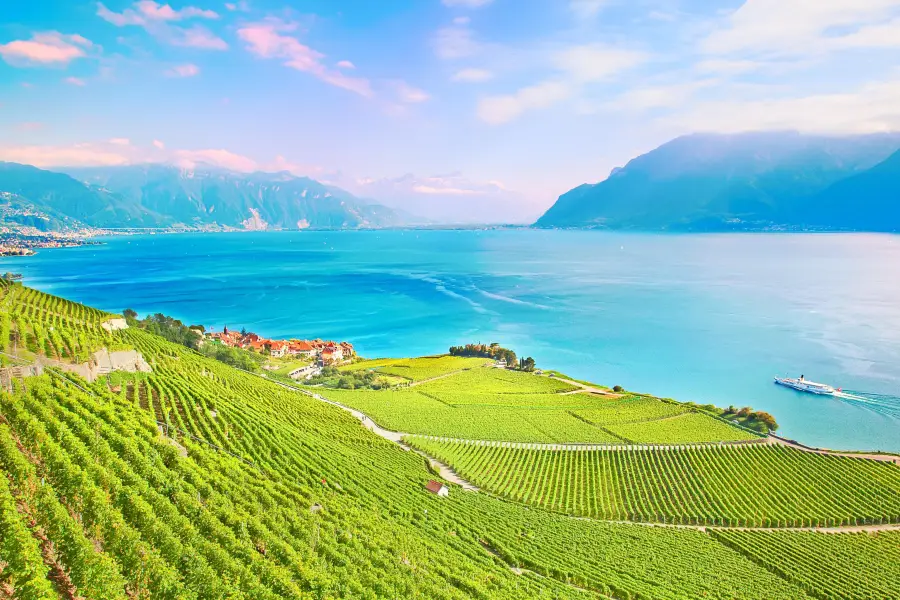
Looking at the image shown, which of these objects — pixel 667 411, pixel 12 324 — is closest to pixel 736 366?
pixel 667 411

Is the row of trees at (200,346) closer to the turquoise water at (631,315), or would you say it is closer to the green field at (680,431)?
the turquoise water at (631,315)

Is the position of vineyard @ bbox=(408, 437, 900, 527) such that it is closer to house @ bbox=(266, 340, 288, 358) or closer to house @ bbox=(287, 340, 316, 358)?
house @ bbox=(287, 340, 316, 358)

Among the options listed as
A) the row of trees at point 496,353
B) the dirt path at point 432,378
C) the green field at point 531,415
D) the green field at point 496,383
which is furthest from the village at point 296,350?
the green field at point 496,383

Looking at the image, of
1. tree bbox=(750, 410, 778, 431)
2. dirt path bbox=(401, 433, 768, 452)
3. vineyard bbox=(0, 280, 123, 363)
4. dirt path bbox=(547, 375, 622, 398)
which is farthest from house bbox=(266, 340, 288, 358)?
tree bbox=(750, 410, 778, 431)

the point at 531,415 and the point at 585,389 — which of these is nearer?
the point at 531,415

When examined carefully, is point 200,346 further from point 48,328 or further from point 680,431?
→ point 680,431

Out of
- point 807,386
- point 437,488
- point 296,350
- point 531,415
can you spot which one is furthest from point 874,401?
point 296,350
